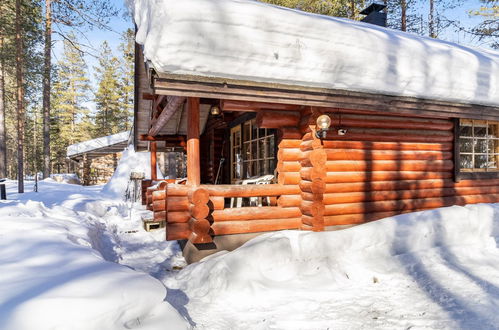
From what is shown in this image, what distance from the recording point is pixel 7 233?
3.90 metres

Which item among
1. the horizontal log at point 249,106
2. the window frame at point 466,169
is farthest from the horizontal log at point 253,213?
the window frame at point 466,169

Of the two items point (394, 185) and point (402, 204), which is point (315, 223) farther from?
point (402, 204)

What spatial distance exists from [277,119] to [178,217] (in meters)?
2.34

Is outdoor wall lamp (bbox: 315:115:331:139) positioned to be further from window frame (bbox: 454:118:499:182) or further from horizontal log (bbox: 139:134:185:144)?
horizontal log (bbox: 139:134:185:144)

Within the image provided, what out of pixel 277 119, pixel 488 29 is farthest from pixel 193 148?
pixel 488 29

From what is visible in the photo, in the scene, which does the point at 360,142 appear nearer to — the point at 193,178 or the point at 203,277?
the point at 193,178

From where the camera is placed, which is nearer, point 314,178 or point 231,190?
point 231,190

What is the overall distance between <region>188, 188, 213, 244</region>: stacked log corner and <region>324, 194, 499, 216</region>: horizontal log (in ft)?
7.39

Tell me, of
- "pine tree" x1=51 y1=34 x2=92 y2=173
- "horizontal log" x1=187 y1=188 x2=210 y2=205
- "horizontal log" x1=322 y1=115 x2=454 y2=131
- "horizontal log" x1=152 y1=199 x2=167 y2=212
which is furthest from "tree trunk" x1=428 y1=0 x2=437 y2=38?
"pine tree" x1=51 y1=34 x2=92 y2=173

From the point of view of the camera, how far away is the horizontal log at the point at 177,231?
4730mm

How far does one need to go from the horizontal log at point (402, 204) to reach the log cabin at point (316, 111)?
26 mm

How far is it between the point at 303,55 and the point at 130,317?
4.19 m

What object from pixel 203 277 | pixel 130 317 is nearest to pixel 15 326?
pixel 130 317

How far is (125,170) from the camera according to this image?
17.7 metres
